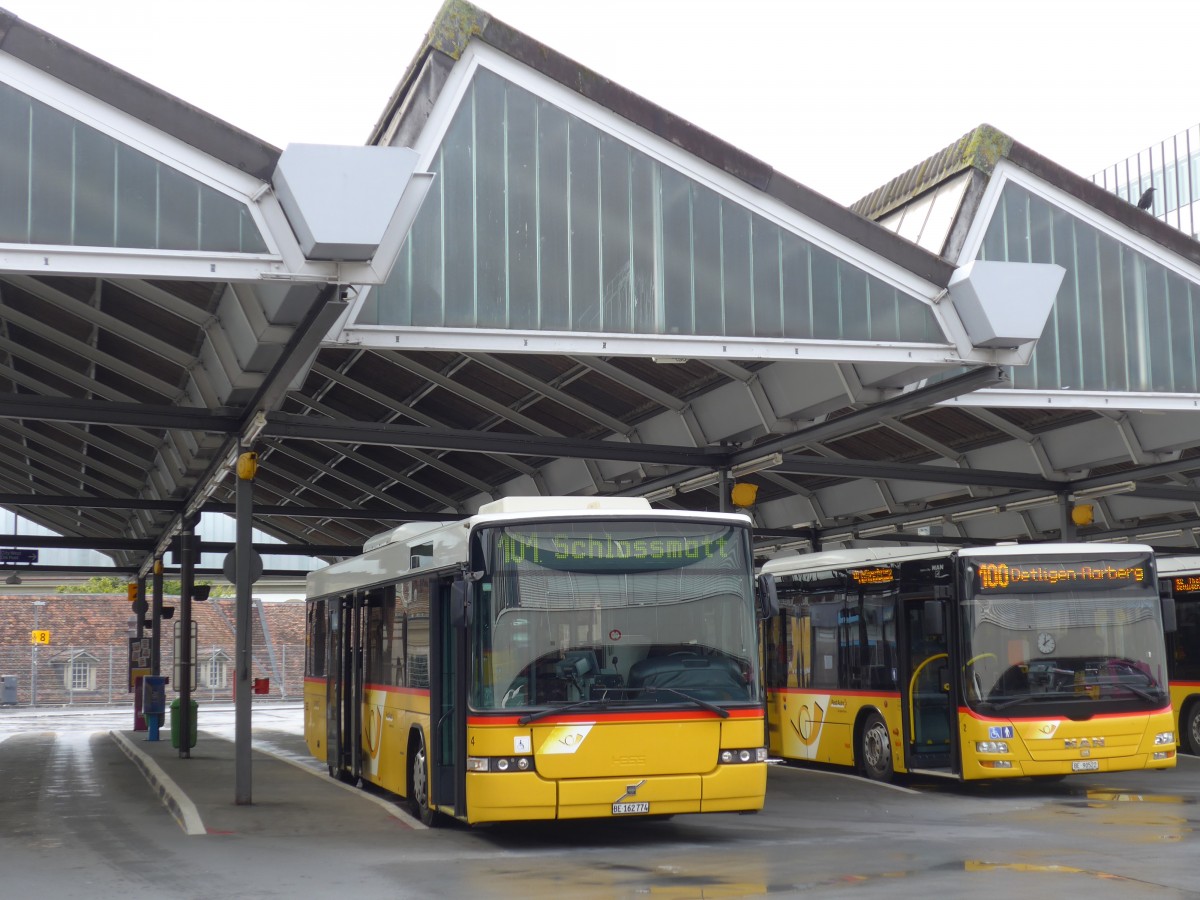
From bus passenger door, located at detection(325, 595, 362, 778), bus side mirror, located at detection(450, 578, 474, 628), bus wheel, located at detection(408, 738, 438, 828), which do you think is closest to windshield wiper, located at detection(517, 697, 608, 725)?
bus side mirror, located at detection(450, 578, 474, 628)

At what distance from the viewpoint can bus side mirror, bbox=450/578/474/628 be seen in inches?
474

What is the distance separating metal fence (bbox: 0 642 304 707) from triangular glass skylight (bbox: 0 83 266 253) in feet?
160

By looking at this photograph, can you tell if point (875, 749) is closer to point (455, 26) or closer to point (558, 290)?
point (558, 290)

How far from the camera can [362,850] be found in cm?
1226

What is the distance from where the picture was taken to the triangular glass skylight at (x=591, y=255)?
14250mm

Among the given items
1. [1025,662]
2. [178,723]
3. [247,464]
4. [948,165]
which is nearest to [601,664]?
[247,464]

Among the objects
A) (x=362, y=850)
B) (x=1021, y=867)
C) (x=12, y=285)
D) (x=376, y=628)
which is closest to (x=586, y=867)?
(x=362, y=850)

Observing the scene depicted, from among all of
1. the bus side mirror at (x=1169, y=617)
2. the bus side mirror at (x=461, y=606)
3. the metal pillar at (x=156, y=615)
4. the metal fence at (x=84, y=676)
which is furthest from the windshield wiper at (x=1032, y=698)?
the metal fence at (x=84, y=676)

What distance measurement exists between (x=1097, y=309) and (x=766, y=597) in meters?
7.32

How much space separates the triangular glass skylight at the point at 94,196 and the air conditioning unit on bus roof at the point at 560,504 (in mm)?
2926

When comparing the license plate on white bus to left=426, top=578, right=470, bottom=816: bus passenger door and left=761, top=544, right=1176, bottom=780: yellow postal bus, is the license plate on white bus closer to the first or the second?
left=426, top=578, right=470, bottom=816: bus passenger door

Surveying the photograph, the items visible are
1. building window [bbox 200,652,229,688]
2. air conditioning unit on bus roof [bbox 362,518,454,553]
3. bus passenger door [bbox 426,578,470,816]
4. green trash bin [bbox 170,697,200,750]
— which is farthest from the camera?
building window [bbox 200,652,229,688]

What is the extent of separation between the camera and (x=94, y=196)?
38.4ft

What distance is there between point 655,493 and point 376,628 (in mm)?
6275
